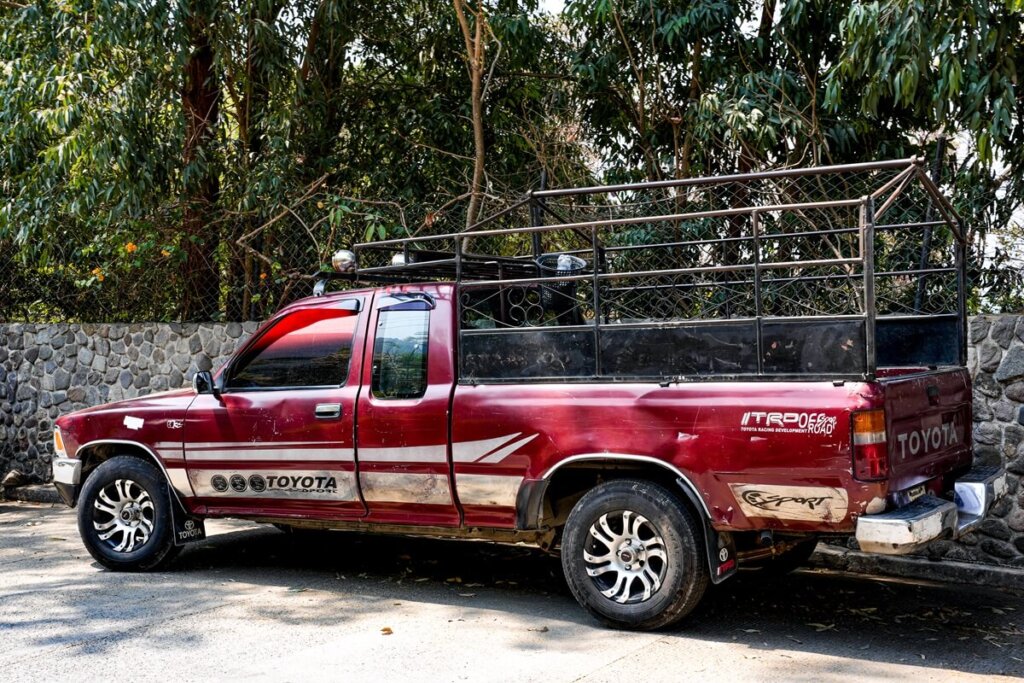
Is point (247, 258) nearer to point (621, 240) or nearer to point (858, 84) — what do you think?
point (621, 240)

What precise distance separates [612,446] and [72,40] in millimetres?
6795

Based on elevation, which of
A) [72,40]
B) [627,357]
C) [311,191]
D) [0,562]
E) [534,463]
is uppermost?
[72,40]

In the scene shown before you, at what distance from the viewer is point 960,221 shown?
6.92m

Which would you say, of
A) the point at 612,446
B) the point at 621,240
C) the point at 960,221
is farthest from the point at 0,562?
the point at 960,221

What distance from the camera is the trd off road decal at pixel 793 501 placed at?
5.39 meters

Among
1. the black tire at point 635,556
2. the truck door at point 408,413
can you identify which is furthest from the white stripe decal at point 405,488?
the black tire at point 635,556

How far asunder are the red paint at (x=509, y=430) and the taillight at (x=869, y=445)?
3 cm

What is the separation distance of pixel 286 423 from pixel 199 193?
16.2ft

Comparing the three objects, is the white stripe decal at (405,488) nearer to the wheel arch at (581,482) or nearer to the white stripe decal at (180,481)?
the wheel arch at (581,482)

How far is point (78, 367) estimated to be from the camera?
39.3 feet

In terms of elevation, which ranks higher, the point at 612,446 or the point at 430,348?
the point at 430,348

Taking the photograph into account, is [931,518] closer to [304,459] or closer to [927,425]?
[927,425]

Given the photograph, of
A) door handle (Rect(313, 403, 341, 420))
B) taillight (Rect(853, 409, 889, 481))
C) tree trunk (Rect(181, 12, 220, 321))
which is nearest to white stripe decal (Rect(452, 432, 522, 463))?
door handle (Rect(313, 403, 341, 420))

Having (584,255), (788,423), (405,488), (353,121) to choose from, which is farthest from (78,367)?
(788,423)
